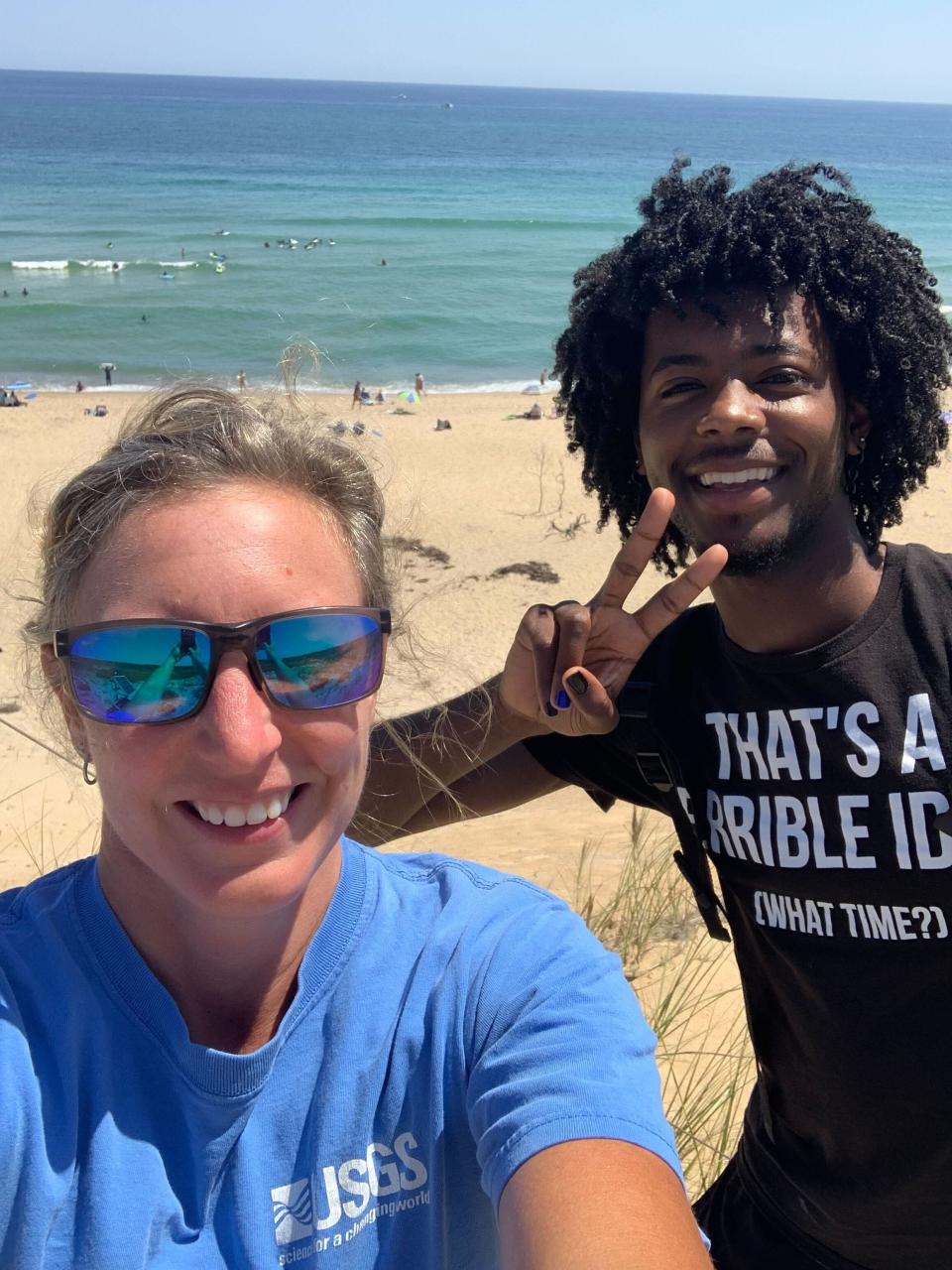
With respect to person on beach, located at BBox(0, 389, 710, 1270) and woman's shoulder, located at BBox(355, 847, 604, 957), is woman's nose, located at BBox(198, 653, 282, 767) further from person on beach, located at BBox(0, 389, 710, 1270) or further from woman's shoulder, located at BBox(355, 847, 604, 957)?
woman's shoulder, located at BBox(355, 847, 604, 957)

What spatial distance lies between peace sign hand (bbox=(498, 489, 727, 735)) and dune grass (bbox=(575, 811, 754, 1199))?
4.42 ft

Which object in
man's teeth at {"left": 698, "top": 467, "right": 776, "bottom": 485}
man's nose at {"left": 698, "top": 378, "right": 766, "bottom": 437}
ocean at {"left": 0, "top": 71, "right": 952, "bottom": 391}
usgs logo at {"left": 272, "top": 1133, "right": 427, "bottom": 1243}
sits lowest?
usgs logo at {"left": 272, "top": 1133, "right": 427, "bottom": 1243}

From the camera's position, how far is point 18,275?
106 feet

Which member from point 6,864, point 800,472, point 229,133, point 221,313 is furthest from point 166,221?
point 229,133

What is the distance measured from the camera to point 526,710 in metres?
2.27

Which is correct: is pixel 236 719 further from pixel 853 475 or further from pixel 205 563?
pixel 853 475

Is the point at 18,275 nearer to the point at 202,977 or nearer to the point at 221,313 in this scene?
the point at 221,313

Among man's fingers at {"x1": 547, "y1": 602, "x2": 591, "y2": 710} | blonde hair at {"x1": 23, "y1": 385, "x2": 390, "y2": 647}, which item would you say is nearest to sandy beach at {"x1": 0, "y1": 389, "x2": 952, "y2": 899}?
blonde hair at {"x1": 23, "y1": 385, "x2": 390, "y2": 647}

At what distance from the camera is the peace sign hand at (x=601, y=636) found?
209cm

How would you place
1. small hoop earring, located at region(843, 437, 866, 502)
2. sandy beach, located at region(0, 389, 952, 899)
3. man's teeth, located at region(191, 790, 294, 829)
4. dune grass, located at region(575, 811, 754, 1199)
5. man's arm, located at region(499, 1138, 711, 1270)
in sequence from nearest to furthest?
man's arm, located at region(499, 1138, 711, 1270) → man's teeth, located at region(191, 790, 294, 829) → small hoop earring, located at region(843, 437, 866, 502) → dune grass, located at region(575, 811, 754, 1199) → sandy beach, located at region(0, 389, 952, 899)

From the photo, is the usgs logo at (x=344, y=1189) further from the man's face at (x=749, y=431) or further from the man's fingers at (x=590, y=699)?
the man's face at (x=749, y=431)

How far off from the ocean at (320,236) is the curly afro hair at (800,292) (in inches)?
30.4

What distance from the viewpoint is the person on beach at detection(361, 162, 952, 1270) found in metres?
1.95

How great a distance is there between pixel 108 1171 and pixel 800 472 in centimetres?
180
